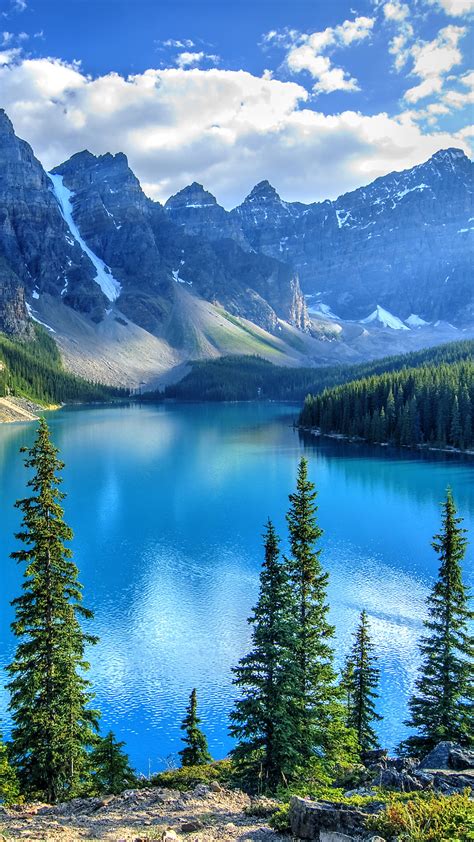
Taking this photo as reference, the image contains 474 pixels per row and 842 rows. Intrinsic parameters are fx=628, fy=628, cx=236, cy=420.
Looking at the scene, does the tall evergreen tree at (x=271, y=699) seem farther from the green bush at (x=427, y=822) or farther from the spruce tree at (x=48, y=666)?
the green bush at (x=427, y=822)

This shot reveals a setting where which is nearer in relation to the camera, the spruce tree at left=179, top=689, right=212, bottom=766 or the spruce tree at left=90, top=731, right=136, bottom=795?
the spruce tree at left=90, top=731, right=136, bottom=795

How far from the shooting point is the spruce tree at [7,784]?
17.8 m

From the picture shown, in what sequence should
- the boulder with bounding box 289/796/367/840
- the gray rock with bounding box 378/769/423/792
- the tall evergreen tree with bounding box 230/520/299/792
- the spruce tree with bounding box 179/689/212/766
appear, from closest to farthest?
the boulder with bounding box 289/796/367/840, the gray rock with bounding box 378/769/423/792, the tall evergreen tree with bounding box 230/520/299/792, the spruce tree with bounding box 179/689/212/766

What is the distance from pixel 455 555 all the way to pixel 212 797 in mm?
13986

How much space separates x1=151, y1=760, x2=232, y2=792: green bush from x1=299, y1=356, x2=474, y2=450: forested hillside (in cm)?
10302

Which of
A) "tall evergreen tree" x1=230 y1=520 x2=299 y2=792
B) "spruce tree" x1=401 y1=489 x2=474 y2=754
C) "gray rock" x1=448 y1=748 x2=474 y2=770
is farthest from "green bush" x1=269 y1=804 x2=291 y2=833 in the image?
"spruce tree" x1=401 y1=489 x2=474 y2=754

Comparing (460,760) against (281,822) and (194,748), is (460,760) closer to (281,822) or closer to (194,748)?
(281,822)

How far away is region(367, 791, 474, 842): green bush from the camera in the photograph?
10.3 meters

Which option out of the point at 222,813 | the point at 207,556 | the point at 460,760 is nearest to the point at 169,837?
the point at 222,813

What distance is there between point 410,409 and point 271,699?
111106 mm

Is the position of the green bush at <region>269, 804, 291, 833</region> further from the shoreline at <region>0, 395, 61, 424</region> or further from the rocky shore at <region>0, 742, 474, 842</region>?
the shoreline at <region>0, 395, 61, 424</region>

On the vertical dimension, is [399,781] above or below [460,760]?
above

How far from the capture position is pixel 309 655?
919 inches

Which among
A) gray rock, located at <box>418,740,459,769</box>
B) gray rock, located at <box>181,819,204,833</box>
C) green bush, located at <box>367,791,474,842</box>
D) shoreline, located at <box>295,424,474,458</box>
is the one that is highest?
shoreline, located at <box>295,424,474,458</box>
